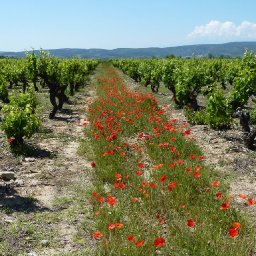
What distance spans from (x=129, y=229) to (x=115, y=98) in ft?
Result: 49.3

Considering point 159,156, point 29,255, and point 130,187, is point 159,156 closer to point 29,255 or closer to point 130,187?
point 130,187

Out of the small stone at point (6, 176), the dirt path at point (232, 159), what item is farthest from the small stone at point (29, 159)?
the dirt path at point (232, 159)

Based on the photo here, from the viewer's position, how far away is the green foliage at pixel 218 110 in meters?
15.0

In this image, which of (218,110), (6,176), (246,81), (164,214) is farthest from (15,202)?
(218,110)

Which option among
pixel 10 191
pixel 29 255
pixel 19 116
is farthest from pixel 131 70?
pixel 29 255

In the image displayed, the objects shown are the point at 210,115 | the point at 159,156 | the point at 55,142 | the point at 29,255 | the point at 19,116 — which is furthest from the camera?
the point at 210,115

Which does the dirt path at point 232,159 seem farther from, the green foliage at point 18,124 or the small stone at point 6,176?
the green foliage at point 18,124

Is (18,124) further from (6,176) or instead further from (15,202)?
(15,202)

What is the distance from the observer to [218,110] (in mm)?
15125

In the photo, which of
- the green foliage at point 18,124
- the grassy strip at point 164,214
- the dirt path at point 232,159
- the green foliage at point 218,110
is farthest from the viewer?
the green foliage at point 218,110

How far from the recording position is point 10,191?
8625mm

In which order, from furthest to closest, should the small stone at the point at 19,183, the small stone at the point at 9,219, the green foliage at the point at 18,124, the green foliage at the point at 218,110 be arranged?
the green foliage at the point at 218,110 < the green foliage at the point at 18,124 < the small stone at the point at 19,183 < the small stone at the point at 9,219

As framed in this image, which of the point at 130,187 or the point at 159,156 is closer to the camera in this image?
the point at 130,187

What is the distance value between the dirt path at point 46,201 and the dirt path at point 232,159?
126 inches
